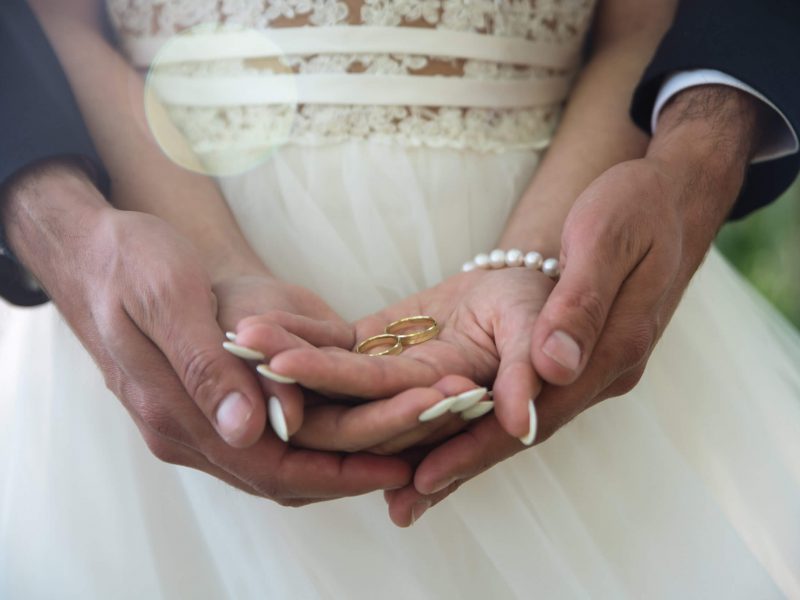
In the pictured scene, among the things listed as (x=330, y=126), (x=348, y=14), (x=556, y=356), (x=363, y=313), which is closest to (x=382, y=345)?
(x=363, y=313)

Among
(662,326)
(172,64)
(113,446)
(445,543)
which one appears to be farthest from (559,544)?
(172,64)

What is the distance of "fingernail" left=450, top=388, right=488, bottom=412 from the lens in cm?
67

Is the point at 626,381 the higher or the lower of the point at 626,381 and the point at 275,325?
the lower

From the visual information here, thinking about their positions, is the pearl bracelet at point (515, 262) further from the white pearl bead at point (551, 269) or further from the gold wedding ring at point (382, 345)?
the gold wedding ring at point (382, 345)

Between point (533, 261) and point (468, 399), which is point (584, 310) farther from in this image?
point (533, 261)

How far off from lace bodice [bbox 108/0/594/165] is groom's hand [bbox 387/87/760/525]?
30cm

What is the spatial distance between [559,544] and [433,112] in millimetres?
620

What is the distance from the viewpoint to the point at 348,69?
3.47 ft

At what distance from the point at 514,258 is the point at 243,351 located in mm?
427

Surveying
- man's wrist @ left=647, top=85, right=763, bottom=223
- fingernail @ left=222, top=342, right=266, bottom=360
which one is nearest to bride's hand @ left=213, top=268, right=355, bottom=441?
fingernail @ left=222, top=342, right=266, bottom=360

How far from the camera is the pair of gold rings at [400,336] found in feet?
2.80

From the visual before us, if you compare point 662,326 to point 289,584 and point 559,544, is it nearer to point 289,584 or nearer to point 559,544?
point 559,544

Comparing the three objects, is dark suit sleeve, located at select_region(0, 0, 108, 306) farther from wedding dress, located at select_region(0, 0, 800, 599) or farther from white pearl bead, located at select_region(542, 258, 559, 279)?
white pearl bead, located at select_region(542, 258, 559, 279)

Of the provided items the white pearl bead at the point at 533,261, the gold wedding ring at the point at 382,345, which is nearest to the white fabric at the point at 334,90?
the white pearl bead at the point at 533,261
